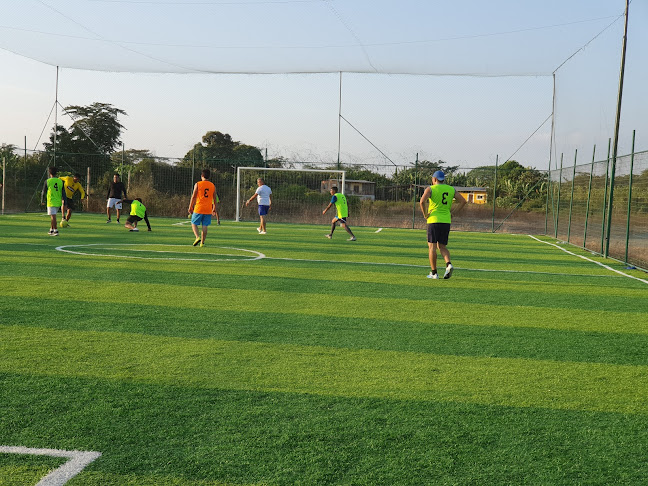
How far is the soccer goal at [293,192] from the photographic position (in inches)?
1264

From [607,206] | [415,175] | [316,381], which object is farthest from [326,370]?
[415,175]

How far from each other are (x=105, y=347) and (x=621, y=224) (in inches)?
570

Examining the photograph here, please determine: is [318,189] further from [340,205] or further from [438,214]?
[438,214]

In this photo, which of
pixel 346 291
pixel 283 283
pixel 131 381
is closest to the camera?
pixel 131 381

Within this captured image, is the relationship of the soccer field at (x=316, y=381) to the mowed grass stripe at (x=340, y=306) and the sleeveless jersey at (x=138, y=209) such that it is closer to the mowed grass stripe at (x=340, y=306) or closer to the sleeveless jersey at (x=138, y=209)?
the mowed grass stripe at (x=340, y=306)

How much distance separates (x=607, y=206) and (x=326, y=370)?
14.1 metres

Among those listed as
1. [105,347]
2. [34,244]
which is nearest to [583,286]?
[105,347]

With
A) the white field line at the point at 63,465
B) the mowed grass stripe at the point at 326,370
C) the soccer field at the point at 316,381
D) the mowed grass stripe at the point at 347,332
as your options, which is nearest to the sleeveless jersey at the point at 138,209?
the soccer field at the point at 316,381

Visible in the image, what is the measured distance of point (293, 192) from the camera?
33062 mm

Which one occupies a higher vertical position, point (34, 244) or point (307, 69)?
point (307, 69)

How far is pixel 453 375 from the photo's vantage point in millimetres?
5176

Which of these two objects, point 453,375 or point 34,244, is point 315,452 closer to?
point 453,375

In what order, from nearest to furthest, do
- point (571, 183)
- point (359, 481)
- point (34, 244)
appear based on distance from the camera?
point (359, 481) → point (34, 244) → point (571, 183)

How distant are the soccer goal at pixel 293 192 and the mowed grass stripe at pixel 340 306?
893 inches
